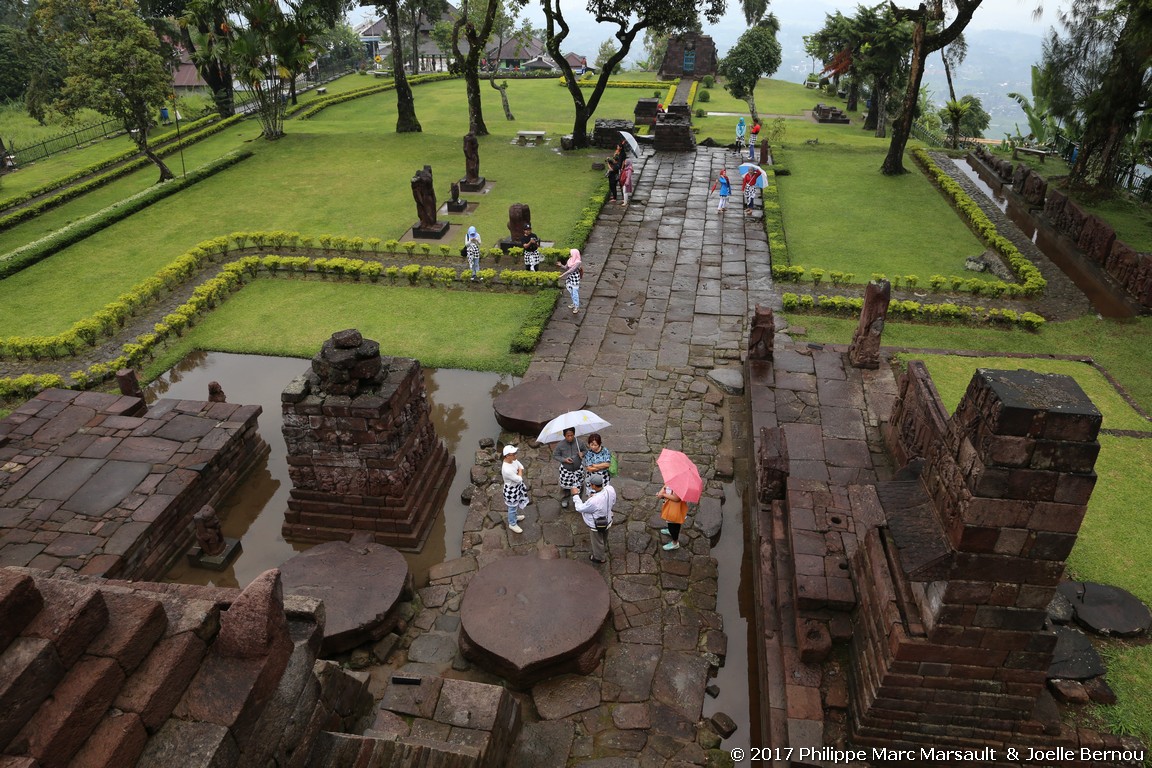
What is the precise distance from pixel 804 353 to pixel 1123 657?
6189mm

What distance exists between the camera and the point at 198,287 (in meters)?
14.8

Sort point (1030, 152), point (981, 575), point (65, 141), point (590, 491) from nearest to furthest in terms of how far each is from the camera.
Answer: point (981, 575)
point (590, 491)
point (1030, 152)
point (65, 141)

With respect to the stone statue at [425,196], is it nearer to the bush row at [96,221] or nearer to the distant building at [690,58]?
the bush row at [96,221]

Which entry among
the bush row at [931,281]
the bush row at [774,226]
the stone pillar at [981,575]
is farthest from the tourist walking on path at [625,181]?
the stone pillar at [981,575]

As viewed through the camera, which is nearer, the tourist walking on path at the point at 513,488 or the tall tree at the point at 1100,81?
the tourist walking on path at the point at 513,488

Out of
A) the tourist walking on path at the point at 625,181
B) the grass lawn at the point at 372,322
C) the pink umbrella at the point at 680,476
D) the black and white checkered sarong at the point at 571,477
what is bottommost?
the grass lawn at the point at 372,322

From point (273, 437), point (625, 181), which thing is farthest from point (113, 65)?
point (273, 437)

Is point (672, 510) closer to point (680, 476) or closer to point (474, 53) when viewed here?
point (680, 476)

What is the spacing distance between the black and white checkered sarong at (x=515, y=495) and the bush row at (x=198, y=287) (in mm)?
7312

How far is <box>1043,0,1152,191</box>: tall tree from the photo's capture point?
18125 mm

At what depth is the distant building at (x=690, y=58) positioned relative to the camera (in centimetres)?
4453

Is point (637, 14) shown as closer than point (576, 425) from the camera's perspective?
No

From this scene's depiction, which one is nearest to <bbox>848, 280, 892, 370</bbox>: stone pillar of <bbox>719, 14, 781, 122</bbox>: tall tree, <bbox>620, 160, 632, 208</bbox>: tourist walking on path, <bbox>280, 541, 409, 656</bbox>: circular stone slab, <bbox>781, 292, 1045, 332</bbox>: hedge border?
<bbox>781, 292, 1045, 332</bbox>: hedge border

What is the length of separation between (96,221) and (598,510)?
17856mm
